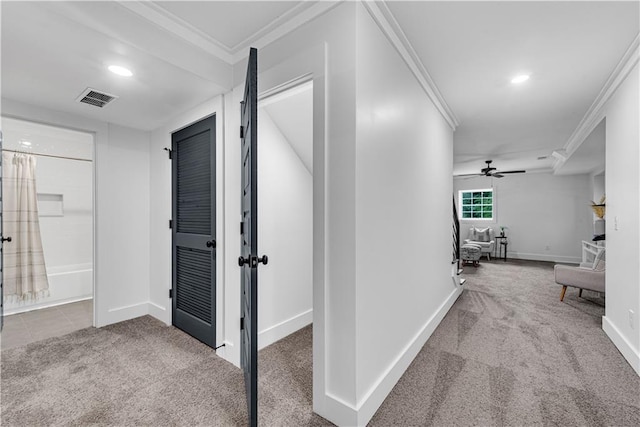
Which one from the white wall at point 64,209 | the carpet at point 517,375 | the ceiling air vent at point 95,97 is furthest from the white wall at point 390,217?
the white wall at point 64,209

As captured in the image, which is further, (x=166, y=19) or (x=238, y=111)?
(x=238, y=111)

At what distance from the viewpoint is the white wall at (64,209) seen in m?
3.71

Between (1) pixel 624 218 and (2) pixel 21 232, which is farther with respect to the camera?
(2) pixel 21 232

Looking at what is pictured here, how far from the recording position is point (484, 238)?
788 centimetres

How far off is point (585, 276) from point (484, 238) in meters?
4.48

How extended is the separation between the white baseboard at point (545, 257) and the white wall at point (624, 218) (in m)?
5.69

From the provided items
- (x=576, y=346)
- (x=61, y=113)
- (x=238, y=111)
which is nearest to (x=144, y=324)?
(x=61, y=113)

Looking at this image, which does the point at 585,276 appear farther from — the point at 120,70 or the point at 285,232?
the point at 120,70

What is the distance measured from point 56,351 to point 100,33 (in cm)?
255

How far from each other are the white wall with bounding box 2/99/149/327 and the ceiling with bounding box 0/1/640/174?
0.29 metres

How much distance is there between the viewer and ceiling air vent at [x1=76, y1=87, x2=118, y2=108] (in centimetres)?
222

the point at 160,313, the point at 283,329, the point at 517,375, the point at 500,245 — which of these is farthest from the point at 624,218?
the point at 500,245

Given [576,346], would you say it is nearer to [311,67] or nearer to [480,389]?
[480,389]

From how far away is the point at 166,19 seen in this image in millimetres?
1758
